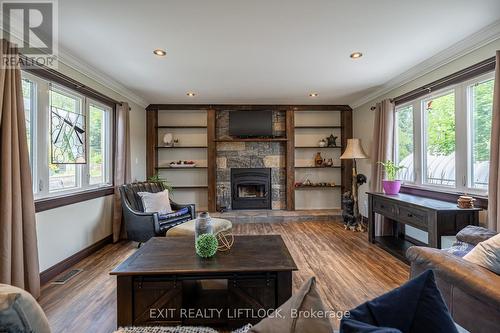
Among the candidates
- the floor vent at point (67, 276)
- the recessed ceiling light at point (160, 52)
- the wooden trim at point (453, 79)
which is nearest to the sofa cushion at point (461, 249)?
the wooden trim at point (453, 79)

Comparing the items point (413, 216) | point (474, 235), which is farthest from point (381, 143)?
point (474, 235)

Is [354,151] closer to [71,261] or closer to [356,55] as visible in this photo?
[356,55]

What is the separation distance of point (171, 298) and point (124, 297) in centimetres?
32

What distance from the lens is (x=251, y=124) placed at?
219 inches

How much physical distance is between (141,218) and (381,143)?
382 cm

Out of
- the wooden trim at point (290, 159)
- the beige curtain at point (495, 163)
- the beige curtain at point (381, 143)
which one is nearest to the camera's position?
the beige curtain at point (495, 163)

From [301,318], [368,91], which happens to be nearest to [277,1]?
[301,318]

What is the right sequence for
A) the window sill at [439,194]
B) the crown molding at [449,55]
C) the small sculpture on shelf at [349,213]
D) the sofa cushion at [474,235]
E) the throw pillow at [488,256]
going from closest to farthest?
the throw pillow at [488,256]
the sofa cushion at [474,235]
the crown molding at [449,55]
the window sill at [439,194]
the small sculpture on shelf at [349,213]

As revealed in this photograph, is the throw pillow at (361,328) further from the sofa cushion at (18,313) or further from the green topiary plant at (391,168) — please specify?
the green topiary plant at (391,168)

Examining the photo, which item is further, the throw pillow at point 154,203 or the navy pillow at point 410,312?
the throw pillow at point 154,203

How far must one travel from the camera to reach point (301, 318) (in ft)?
2.24

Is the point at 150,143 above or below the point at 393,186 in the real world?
above

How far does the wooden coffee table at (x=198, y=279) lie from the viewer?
6.02ft
